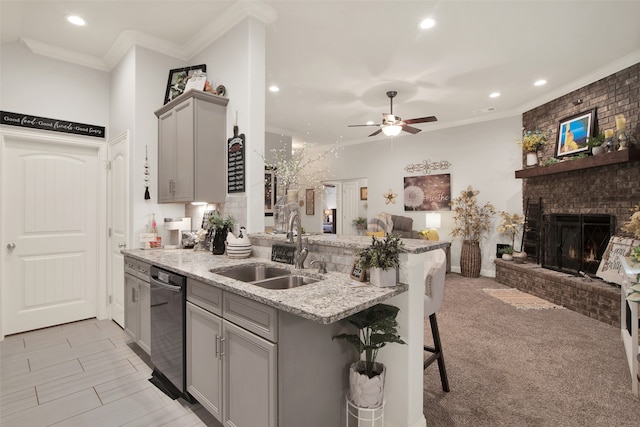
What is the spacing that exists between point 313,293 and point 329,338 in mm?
275

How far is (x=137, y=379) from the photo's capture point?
2.49 metres

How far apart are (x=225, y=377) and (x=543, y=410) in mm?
2083

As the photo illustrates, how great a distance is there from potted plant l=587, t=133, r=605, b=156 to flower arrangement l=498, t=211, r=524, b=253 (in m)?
1.74

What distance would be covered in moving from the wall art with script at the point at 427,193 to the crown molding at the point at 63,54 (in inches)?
230

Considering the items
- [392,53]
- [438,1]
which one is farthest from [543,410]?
[392,53]

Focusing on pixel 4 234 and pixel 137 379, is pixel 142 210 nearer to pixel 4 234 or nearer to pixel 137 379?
pixel 4 234

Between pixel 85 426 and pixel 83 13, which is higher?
pixel 83 13

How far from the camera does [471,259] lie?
5988 millimetres

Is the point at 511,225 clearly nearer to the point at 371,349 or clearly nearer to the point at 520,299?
the point at 520,299

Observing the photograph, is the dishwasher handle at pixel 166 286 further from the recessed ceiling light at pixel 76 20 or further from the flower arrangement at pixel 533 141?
the flower arrangement at pixel 533 141

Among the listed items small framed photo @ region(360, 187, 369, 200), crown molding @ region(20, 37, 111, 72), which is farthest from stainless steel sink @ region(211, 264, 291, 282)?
small framed photo @ region(360, 187, 369, 200)

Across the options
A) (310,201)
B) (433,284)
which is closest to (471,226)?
(310,201)

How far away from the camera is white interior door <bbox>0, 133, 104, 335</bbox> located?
3.31 meters

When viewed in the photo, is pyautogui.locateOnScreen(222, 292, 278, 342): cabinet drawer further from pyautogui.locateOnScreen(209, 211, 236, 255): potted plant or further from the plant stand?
pyautogui.locateOnScreen(209, 211, 236, 255): potted plant
